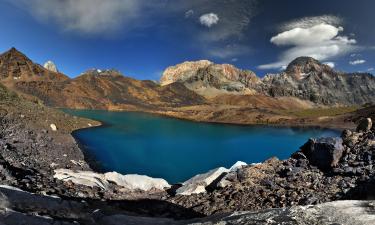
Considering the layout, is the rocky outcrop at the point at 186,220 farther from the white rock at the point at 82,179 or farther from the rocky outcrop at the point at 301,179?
the white rock at the point at 82,179

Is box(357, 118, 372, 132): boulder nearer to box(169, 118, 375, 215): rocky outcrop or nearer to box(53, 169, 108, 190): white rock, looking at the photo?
box(169, 118, 375, 215): rocky outcrop

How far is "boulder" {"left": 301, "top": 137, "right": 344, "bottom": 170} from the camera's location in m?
23.6

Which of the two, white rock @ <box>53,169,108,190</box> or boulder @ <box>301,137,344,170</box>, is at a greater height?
boulder @ <box>301,137,344,170</box>

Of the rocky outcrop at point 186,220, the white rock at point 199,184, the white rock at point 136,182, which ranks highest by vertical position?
the rocky outcrop at point 186,220

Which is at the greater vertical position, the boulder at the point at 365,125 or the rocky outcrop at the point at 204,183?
the boulder at the point at 365,125

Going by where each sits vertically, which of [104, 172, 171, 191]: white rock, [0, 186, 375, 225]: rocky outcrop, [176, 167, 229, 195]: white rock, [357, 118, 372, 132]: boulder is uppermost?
[357, 118, 372, 132]: boulder

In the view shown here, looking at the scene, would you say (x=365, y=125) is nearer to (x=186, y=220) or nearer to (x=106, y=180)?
(x=186, y=220)

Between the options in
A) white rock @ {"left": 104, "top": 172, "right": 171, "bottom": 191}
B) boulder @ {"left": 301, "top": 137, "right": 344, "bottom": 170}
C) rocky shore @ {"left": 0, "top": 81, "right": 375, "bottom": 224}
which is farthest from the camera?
white rock @ {"left": 104, "top": 172, "right": 171, "bottom": 191}

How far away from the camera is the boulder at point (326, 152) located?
928 inches

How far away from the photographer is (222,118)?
18175cm

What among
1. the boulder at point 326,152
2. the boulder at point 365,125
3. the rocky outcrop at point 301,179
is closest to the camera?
the rocky outcrop at point 301,179

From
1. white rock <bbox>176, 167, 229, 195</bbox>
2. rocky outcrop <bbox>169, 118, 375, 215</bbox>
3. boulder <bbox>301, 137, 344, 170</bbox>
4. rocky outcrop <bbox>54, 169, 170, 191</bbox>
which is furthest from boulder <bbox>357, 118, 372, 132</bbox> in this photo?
rocky outcrop <bbox>54, 169, 170, 191</bbox>

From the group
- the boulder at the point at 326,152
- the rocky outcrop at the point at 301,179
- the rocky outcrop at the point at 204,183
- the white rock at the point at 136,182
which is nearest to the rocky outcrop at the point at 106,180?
the white rock at the point at 136,182

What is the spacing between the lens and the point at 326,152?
2419cm
